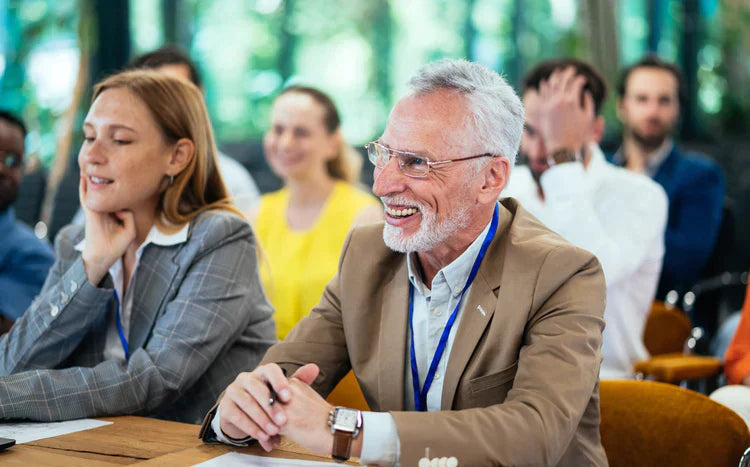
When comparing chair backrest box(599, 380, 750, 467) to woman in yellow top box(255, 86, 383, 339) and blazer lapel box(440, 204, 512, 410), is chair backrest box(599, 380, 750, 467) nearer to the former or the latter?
blazer lapel box(440, 204, 512, 410)

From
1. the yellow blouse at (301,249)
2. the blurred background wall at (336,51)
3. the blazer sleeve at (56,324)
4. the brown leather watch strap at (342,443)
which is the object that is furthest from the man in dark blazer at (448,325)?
the blurred background wall at (336,51)

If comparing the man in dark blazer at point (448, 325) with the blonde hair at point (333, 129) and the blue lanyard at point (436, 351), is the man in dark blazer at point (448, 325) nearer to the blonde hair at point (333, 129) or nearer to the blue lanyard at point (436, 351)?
the blue lanyard at point (436, 351)

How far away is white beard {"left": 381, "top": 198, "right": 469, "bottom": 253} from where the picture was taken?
5.62ft

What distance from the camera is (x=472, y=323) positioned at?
5.39 ft

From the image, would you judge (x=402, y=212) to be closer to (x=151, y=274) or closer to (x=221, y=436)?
(x=221, y=436)

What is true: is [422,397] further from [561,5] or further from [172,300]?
[561,5]

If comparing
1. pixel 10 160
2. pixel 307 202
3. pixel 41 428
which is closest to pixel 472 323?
pixel 41 428

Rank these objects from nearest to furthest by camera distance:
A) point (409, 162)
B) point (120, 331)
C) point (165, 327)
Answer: point (409, 162) → point (165, 327) → point (120, 331)

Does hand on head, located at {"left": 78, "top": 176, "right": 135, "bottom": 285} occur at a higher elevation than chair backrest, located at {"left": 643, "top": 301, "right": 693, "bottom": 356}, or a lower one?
higher

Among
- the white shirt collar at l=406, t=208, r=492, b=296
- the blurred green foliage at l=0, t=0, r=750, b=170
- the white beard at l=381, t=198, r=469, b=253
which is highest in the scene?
the blurred green foliage at l=0, t=0, r=750, b=170

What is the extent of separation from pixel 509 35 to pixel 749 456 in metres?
5.33

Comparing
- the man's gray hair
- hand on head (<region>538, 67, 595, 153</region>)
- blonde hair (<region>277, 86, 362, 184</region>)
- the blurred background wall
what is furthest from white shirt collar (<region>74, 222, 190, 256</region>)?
the blurred background wall

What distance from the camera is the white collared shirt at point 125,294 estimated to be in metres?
2.22

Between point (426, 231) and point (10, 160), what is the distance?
205 centimetres
